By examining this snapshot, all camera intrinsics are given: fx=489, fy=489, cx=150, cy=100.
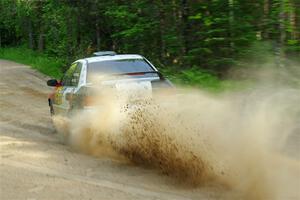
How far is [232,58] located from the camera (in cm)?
1157

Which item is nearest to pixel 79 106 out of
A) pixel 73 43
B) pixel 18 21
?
pixel 73 43

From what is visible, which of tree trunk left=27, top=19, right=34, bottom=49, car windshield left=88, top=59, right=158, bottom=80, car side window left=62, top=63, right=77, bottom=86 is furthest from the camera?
tree trunk left=27, top=19, right=34, bottom=49

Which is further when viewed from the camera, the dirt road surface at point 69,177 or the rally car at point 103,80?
the rally car at point 103,80

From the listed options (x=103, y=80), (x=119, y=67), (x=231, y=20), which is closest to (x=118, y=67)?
(x=119, y=67)

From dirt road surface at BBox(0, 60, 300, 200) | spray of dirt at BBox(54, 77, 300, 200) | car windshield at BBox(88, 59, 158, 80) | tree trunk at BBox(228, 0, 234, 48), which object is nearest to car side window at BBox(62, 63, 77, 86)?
car windshield at BBox(88, 59, 158, 80)

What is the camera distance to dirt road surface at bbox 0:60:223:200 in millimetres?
5539

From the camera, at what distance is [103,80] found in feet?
27.1

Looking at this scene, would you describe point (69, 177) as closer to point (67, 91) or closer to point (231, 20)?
point (67, 91)

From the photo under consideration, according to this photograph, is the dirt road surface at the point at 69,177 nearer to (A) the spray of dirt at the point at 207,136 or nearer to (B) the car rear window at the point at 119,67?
(A) the spray of dirt at the point at 207,136

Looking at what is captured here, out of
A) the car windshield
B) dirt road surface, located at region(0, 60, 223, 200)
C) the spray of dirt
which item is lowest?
dirt road surface, located at region(0, 60, 223, 200)

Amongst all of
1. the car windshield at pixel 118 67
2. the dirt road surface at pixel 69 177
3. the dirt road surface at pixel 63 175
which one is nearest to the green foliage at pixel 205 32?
the car windshield at pixel 118 67

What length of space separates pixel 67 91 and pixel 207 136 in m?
3.50

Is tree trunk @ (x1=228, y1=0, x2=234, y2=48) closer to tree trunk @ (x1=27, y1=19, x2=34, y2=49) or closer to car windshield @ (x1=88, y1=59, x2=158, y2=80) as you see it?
car windshield @ (x1=88, y1=59, x2=158, y2=80)

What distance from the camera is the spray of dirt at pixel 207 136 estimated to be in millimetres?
5875
